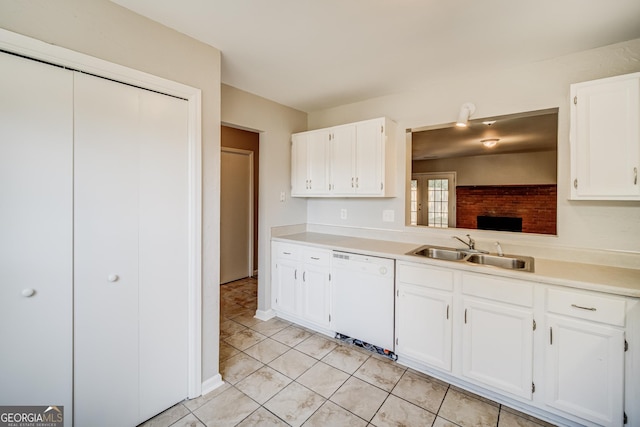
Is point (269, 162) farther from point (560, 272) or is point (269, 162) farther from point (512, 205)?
point (512, 205)

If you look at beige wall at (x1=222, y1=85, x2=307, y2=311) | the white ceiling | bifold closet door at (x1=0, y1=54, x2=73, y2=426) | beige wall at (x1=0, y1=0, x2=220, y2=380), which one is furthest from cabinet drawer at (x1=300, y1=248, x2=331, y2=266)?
bifold closet door at (x1=0, y1=54, x2=73, y2=426)

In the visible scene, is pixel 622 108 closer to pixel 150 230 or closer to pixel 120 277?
pixel 150 230

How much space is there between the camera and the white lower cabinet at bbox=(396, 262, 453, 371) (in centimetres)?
197

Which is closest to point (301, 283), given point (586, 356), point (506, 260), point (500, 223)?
point (506, 260)

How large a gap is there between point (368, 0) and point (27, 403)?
8.55ft

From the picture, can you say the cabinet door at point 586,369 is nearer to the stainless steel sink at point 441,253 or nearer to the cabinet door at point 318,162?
the stainless steel sink at point 441,253

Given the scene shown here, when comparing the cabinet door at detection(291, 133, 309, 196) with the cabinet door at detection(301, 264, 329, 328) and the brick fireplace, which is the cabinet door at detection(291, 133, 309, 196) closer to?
the cabinet door at detection(301, 264, 329, 328)

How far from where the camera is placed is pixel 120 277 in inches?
60.2

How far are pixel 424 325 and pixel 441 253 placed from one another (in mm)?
668

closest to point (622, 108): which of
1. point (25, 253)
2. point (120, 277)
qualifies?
point (120, 277)

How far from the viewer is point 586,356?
1.52 m

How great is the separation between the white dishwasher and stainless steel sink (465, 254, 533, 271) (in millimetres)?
691

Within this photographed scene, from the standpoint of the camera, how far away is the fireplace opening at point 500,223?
544 cm

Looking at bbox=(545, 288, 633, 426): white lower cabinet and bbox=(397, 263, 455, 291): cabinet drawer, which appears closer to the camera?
bbox=(545, 288, 633, 426): white lower cabinet
